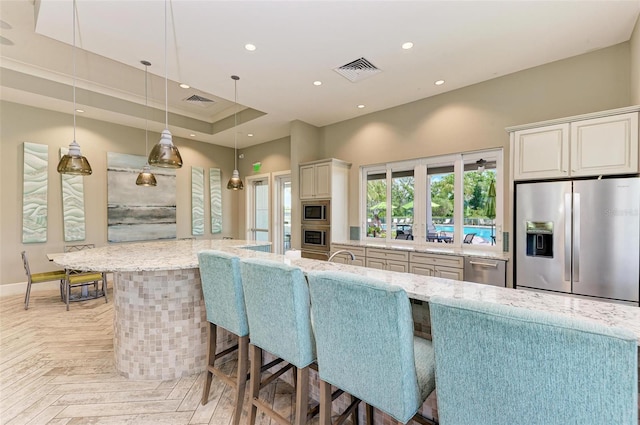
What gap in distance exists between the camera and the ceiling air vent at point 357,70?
337 centimetres

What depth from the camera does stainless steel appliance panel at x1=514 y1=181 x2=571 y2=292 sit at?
269cm

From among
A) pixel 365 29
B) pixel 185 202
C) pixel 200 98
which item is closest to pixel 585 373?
pixel 365 29

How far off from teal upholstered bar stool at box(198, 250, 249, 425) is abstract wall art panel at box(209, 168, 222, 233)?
5260 millimetres

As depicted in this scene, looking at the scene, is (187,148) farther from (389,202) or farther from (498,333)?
(498,333)

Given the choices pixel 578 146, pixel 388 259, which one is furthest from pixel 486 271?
pixel 578 146

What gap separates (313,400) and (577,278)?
268 cm

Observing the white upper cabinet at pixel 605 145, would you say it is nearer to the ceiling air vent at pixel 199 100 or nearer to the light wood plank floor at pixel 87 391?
the light wood plank floor at pixel 87 391

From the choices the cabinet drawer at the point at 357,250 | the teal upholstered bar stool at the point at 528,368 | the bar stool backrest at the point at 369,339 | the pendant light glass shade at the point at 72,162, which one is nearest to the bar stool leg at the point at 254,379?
the bar stool backrest at the point at 369,339

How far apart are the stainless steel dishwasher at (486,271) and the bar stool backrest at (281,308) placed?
2678 mm

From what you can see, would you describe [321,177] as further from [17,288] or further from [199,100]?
[17,288]

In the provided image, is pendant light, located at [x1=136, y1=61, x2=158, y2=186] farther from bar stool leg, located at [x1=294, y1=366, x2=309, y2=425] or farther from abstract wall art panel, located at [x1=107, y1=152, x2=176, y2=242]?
bar stool leg, located at [x1=294, y1=366, x2=309, y2=425]

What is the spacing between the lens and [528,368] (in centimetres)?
79

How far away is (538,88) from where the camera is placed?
343 cm

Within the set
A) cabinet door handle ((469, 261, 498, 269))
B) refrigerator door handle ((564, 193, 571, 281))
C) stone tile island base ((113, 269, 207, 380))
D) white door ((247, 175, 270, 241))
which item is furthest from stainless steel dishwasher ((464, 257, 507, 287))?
white door ((247, 175, 270, 241))
